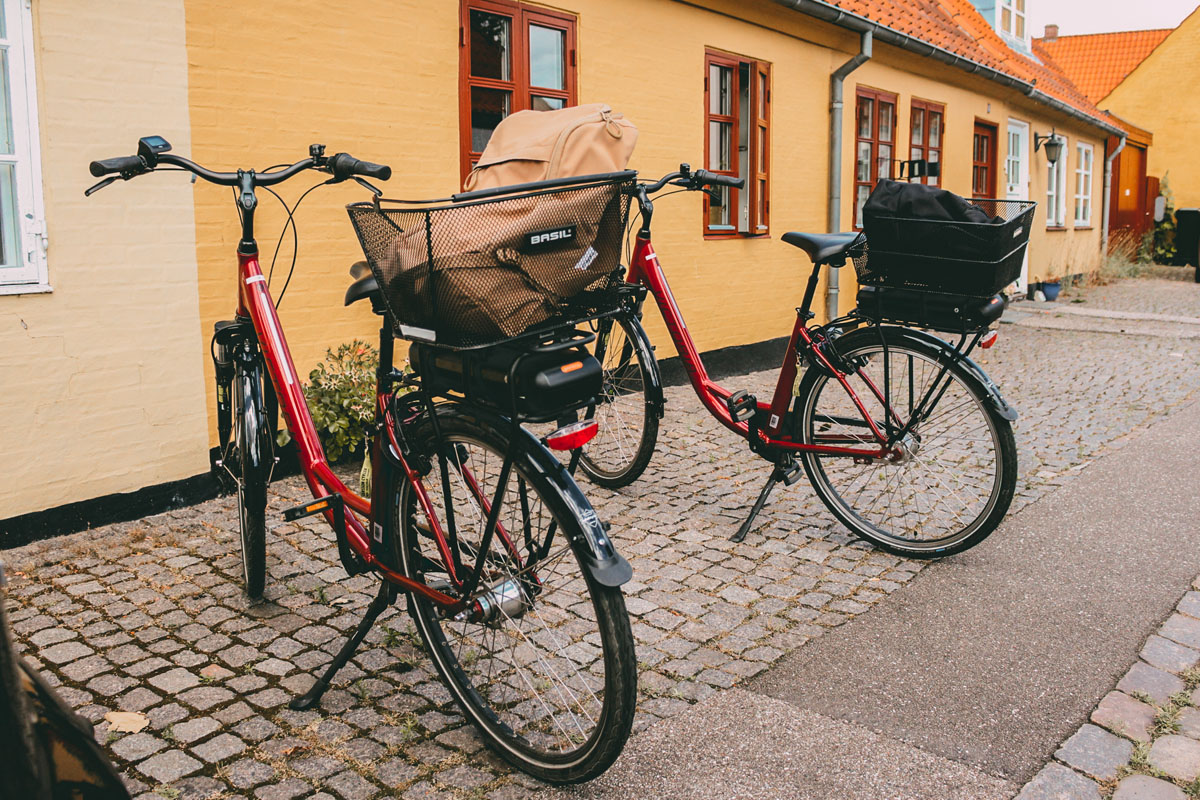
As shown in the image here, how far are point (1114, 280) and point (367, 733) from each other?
2231 cm

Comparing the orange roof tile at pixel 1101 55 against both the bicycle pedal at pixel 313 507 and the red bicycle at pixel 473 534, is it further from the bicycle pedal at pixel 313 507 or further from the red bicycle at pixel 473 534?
the bicycle pedal at pixel 313 507

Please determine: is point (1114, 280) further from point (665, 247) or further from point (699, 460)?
point (699, 460)

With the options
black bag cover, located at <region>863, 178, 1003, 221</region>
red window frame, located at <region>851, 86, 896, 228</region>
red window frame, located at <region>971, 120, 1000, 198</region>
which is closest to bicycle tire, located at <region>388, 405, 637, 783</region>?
black bag cover, located at <region>863, 178, 1003, 221</region>

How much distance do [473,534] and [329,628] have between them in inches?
43.0

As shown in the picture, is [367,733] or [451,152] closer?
[367,733]

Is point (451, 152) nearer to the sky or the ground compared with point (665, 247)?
nearer to the sky

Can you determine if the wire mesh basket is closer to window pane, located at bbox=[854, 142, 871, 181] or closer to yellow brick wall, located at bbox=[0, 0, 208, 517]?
yellow brick wall, located at bbox=[0, 0, 208, 517]

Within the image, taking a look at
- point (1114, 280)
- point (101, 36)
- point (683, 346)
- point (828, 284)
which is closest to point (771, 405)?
point (683, 346)

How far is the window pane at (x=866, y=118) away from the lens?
37.2 feet

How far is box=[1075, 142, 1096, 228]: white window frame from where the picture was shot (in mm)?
20984

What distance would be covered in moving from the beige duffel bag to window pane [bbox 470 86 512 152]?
262 centimetres

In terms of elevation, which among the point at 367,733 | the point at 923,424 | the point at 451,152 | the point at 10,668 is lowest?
the point at 367,733

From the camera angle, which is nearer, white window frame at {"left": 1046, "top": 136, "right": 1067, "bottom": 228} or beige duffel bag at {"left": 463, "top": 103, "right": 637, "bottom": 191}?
beige duffel bag at {"left": 463, "top": 103, "right": 637, "bottom": 191}

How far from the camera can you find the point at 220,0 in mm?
4996
